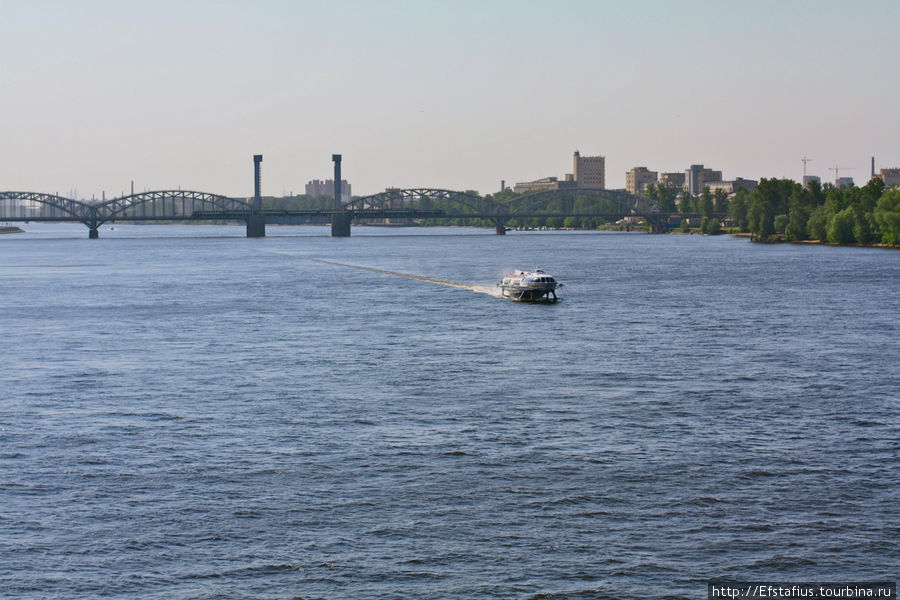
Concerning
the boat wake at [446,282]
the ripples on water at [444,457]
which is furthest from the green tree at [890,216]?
the ripples on water at [444,457]

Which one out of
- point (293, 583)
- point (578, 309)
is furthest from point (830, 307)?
point (293, 583)

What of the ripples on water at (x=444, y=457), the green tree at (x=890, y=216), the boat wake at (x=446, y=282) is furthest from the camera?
the green tree at (x=890, y=216)

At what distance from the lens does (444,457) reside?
38.2m

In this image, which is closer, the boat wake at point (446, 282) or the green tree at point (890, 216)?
the boat wake at point (446, 282)

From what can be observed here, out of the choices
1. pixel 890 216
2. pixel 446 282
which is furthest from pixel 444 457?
pixel 890 216

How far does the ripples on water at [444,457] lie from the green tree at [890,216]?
→ 389 feet

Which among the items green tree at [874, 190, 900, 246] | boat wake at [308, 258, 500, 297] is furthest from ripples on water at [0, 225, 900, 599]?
green tree at [874, 190, 900, 246]

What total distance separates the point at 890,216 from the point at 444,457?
170 meters

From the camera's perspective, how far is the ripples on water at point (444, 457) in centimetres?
2825

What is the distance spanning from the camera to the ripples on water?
28250 mm

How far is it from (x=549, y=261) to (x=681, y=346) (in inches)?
4290

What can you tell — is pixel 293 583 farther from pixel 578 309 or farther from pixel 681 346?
pixel 578 309

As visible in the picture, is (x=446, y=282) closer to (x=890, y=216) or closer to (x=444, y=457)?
(x=444, y=457)

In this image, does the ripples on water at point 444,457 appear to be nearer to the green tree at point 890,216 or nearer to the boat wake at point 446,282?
the boat wake at point 446,282
